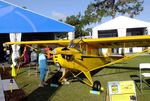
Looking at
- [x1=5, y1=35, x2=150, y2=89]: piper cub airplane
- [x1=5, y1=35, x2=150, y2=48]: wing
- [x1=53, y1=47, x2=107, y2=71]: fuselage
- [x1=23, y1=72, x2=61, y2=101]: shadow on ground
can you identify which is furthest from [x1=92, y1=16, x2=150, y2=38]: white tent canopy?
[x1=23, y1=72, x2=61, y2=101]: shadow on ground

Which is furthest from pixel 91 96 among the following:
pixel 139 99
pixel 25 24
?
pixel 25 24

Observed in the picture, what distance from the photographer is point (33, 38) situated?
3256 cm

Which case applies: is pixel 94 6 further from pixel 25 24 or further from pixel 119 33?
pixel 25 24

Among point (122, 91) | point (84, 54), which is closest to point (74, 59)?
point (84, 54)

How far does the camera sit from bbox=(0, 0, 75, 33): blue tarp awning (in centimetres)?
809

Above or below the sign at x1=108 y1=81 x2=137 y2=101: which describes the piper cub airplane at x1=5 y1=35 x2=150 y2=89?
above

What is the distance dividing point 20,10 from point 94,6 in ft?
172

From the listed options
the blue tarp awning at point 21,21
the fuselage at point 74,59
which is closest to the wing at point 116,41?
the fuselage at point 74,59

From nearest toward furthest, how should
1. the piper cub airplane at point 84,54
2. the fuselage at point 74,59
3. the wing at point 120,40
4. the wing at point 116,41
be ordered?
the fuselage at point 74,59 → the piper cub airplane at point 84,54 → the wing at point 120,40 → the wing at point 116,41

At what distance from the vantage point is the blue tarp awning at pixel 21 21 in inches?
319

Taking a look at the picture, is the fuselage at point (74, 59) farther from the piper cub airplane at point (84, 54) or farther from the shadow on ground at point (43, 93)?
the shadow on ground at point (43, 93)

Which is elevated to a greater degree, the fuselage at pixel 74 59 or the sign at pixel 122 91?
the fuselage at pixel 74 59

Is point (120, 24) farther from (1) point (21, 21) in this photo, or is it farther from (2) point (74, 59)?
(1) point (21, 21)

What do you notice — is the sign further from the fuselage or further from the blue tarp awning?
the fuselage
